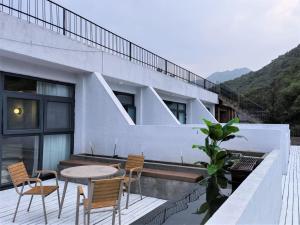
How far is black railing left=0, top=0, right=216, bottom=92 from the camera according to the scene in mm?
6160

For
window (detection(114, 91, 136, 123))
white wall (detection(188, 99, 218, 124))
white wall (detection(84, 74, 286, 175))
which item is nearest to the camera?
white wall (detection(84, 74, 286, 175))

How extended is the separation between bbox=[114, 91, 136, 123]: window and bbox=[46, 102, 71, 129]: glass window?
2.73 metres

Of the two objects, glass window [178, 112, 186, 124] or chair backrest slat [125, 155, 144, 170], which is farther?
glass window [178, 112, 186, 124]

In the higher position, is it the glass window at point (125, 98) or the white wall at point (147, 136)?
the glass window at point (125, 98)

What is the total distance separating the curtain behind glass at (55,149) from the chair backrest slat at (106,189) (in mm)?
3903

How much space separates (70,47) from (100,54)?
1.28 metres

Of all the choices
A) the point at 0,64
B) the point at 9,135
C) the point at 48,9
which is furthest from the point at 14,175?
the point at 48,9

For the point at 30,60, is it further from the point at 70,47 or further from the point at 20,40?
the point at 70,47

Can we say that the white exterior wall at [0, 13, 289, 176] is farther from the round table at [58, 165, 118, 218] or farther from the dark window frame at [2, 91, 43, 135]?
the round table at [58, 165, 118, 218]

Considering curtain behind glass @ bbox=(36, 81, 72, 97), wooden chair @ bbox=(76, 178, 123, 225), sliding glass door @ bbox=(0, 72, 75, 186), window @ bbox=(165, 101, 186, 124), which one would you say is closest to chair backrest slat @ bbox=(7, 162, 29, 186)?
wooden chair @ bbox=(76, 178, 123, 225)

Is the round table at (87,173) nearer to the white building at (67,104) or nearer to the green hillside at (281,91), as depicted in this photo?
the white building at (67,104)

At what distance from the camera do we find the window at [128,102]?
1005cm

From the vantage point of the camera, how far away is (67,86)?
755 centimetres

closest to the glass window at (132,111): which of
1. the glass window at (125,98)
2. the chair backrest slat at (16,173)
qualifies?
the glass window at (125,98)
